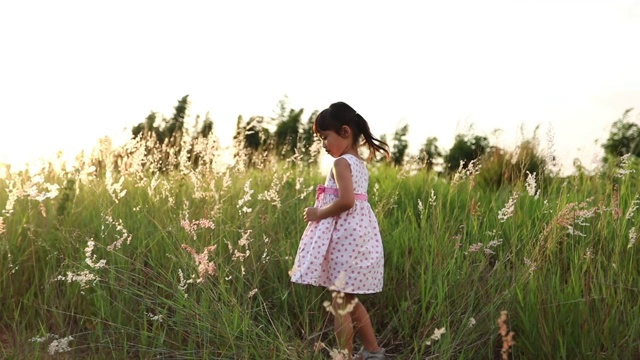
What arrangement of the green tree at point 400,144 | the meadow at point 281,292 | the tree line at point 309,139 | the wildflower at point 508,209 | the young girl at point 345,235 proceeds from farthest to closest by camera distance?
the green tree at point 400,144 < the tree line at point 309,139 < the wildflower at point 508,209 < the young girl at point 345,235 < the meadow at point 281,292

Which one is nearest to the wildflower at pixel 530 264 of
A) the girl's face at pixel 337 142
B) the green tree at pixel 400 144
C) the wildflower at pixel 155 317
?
the girl's face at pixel 337 142

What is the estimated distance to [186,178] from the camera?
618 centimetres

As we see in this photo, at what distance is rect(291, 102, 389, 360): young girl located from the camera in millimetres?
3795

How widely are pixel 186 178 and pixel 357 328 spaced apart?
283 centimetres

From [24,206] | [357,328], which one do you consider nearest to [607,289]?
[357,328]

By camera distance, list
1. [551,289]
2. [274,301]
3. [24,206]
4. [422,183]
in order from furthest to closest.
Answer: [422,183] → [24,206] → [274,301] → [551,289]

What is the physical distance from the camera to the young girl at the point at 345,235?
149 inches

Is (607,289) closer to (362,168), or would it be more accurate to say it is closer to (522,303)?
(522,303)

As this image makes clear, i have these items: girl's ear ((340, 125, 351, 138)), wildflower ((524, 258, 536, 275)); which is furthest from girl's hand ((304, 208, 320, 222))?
wildflower ((524, 258, 536, 275))

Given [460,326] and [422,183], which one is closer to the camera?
[460,326]

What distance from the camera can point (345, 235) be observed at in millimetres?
3834

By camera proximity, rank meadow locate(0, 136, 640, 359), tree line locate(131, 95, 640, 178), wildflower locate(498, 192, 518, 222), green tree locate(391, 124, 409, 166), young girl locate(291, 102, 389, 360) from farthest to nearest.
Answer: green tree locate(391, 124, 409, 166) → tree line locate(131, 95, 640, 178) → wildflower locate(498, 192, 518, 222) → young girl locate(291, 102, 389, 360) → meadow locate(0, 136, 640, 359)

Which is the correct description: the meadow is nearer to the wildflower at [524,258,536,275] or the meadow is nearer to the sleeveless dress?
the wildflower at [524,258,536,275]

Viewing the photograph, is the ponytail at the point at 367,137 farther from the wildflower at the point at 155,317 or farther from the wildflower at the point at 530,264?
the wildflower at the point at 155,317
